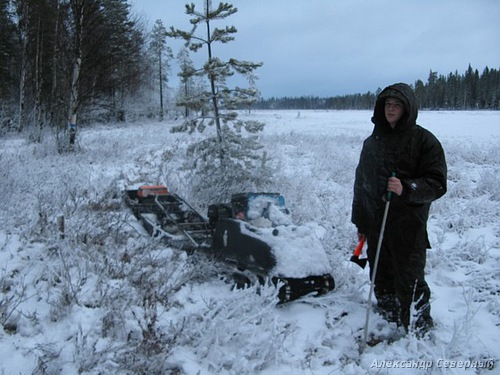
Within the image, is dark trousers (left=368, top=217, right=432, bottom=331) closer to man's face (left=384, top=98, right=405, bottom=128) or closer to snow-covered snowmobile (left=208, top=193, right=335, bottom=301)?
snow-covered snowmobile (left=208, top=193, right=335, bottom=301)

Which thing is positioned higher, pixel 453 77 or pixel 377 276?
pixel 453 77

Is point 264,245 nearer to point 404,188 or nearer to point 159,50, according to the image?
point 404,188

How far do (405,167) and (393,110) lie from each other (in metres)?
0.55

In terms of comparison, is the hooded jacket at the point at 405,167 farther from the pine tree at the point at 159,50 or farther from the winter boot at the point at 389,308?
the pine tree at the point at 159,50

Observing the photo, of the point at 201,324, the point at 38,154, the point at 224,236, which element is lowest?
the point at 201,324

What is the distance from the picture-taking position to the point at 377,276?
3934mm

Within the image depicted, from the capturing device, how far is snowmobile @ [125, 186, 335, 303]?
12.4ft

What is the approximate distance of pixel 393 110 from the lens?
136 inches

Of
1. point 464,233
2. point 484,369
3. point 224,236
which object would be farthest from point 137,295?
point 464,233

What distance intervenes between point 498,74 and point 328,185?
301 feet

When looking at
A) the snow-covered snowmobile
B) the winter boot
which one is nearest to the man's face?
the snow-covered snowmobile

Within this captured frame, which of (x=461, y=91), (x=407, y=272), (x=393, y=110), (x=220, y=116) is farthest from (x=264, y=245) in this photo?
(x=461, y=91)

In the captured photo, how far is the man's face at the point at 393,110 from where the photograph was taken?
343 cm

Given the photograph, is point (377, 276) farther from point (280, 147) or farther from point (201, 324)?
point (280, 147)
